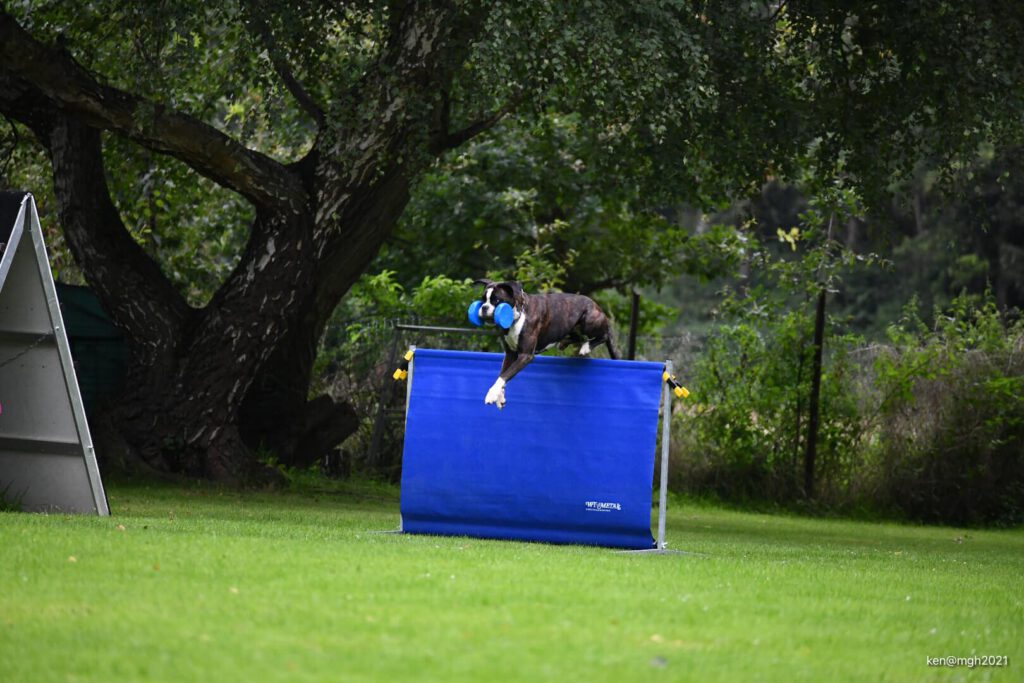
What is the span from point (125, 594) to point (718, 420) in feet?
43.6

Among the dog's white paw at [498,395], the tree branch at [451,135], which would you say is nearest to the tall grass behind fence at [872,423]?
the tree branch at [451,135]

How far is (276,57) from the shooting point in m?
14.6

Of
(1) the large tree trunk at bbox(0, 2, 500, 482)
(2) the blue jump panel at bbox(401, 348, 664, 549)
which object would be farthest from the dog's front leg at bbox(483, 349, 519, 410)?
(1) the large tree trunk at bbox(0, 2, 500, 482)

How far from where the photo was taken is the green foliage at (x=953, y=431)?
60.5 feet

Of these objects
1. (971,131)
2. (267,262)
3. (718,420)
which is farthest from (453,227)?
(971,131)

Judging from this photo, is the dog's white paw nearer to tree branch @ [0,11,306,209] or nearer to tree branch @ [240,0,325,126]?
tree branch @ [240,0,325,126]

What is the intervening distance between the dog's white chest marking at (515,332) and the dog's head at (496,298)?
0.15 feet

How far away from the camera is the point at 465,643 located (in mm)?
6062

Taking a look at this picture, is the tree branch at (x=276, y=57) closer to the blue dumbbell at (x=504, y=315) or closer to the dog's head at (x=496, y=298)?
the dog's head at (x=496, y=298)

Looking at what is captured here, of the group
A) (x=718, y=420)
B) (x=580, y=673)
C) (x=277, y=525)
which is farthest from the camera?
(x=718, y=420)

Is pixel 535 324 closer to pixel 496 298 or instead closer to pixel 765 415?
pixel 496 298

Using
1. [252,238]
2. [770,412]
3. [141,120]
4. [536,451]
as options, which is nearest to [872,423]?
[770,412]

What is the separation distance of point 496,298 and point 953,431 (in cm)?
1040

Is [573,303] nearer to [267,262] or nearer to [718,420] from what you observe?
[267,262]
